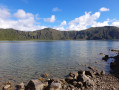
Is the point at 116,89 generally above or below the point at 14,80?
above

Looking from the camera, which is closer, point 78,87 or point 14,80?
point 78,87

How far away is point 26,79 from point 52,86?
9059mm

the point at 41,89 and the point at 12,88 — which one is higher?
the point at 41,89

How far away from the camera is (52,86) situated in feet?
43.3

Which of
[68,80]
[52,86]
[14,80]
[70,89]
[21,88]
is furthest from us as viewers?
[14,80]

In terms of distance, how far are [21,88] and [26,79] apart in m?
4.55

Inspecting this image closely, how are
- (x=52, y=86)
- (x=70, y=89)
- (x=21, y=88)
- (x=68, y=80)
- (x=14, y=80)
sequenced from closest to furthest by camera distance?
(x=52, y=86)
(x=70, y=89)
(x=21, y=88)
(x=68, y=80)
(x=14, y=80)

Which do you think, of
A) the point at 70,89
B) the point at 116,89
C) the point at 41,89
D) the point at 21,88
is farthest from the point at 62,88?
the point at 116,89

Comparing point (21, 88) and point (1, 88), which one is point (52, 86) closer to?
point (21, 88)

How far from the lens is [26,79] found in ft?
64.3

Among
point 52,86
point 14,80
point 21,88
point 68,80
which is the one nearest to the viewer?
point 52,86

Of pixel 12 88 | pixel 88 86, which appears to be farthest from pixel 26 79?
pixel 88 86

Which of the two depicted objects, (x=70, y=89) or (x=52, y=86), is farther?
(x=70, y=89)

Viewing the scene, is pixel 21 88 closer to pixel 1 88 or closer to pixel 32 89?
pixel 32 89
